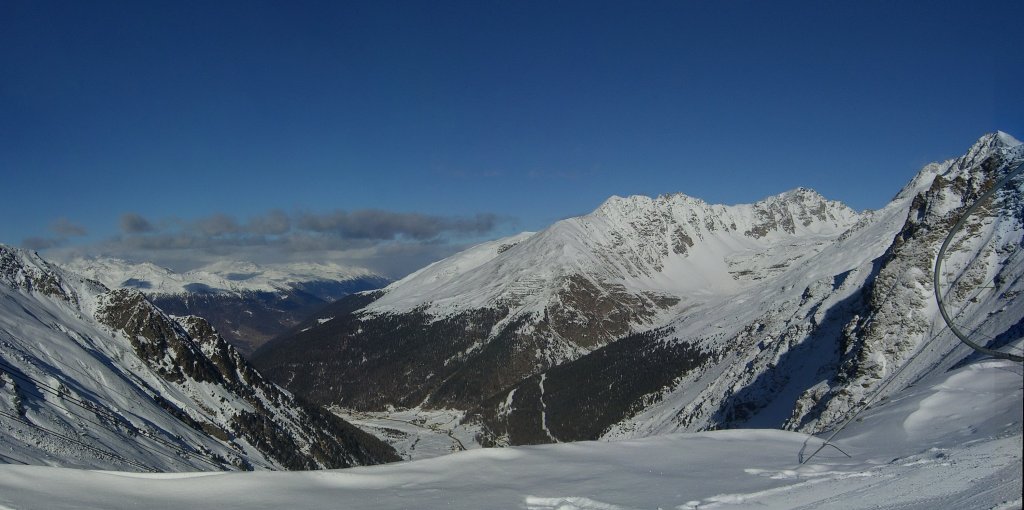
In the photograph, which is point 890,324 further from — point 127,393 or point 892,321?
point 127,393

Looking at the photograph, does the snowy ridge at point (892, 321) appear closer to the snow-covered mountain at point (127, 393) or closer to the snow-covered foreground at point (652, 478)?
the snow-covered foreground at point (652, 478)

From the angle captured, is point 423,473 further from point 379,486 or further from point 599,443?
point 599,443

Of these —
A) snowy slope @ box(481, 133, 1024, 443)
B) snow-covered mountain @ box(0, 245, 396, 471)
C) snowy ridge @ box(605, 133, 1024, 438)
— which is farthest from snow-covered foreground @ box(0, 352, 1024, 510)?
snow-covered mountain @ box(0, 245, 396, 471)

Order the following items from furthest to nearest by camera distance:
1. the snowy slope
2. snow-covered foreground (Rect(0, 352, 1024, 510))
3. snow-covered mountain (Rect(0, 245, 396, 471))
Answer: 1. the snowy slope
2. snow-covered mountain (Rect(0, 245, 396, 471))
3. snow-covered foreground (Rect(0, 352, 1024, 510))

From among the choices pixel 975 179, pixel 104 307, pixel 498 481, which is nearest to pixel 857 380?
pixel 975 179

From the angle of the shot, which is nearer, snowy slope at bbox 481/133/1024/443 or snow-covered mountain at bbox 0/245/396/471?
snow-covered mountain at bbox 0/245/396/471

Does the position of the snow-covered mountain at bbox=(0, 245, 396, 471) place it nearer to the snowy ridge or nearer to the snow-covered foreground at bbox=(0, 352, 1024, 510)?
the snow-covered foreground at bbox=(0, 352, 1024, 510)

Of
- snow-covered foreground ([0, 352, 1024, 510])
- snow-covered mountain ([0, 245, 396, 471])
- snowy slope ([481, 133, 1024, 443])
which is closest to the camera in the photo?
snow-covered foreground ([0, 352, 1024, 510])
